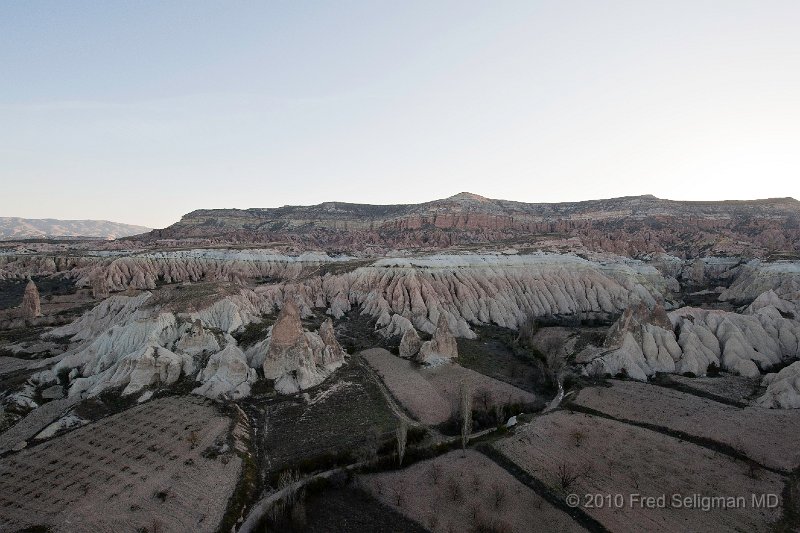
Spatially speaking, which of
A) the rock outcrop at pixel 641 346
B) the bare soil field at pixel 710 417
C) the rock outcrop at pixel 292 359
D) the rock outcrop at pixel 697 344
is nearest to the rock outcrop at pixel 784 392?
the bare soil field at pixel 710 417

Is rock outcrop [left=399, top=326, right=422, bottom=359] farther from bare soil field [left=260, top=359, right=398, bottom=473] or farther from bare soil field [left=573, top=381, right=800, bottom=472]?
bare soil field [left=573, top=381, right=800, bottom=472]

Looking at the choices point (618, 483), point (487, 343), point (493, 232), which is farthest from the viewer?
point (493, 232)

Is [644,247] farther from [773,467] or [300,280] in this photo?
[773,467]

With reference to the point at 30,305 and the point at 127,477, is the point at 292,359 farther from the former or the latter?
the point at 30,305

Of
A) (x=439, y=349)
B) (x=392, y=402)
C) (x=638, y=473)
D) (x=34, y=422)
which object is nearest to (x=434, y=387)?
(x=392, y=402)

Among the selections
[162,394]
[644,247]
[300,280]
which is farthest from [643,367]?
[644,247]

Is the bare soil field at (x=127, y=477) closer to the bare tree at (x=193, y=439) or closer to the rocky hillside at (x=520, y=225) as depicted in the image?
the bare tree at (x=193, y=439)
